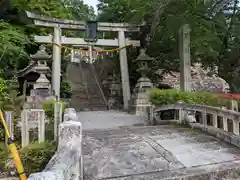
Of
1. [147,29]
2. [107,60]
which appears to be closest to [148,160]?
[147,29]

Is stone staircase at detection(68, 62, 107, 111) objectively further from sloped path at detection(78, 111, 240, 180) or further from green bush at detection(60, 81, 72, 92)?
A: sloped path at detection(78, 111, 240, 180)

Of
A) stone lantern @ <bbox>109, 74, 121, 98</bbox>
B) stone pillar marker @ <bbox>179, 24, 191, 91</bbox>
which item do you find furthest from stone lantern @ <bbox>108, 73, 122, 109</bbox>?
stone pillar marker @ <bbox>179, 24, 191, 91</bbox>

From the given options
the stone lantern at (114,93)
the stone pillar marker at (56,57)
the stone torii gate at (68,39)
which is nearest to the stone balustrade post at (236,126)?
the stone torii gate at (68,39)

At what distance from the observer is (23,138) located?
4422 mm

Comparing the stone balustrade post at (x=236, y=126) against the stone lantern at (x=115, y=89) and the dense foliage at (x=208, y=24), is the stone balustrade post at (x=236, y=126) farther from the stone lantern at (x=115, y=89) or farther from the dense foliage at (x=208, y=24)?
the stone lantern at (x=115, y=89)

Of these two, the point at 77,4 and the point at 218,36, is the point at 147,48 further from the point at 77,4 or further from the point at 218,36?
the point at 77,4

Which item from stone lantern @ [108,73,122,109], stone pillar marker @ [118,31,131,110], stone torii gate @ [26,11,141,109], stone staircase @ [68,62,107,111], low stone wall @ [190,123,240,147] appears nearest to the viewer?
low stone wall @ [190,123,240,147]

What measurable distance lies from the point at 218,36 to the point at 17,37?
817 cm

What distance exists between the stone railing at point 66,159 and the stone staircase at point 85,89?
10.6 m

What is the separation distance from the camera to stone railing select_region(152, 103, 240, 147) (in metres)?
4.41

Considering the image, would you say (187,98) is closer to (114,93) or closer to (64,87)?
(114,93)

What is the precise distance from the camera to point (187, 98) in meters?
7.11

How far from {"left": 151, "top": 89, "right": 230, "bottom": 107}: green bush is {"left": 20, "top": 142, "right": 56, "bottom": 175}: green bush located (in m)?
4.46

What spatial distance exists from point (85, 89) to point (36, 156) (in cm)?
1284
